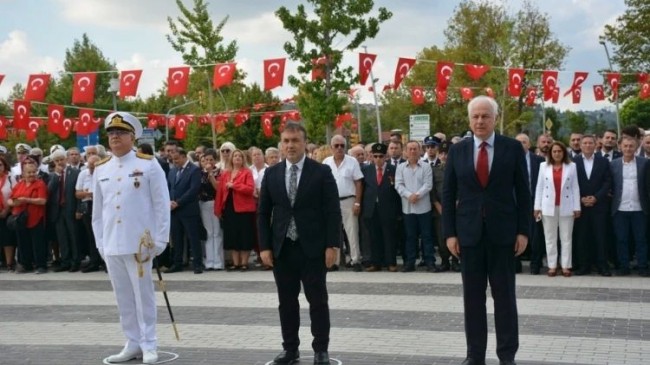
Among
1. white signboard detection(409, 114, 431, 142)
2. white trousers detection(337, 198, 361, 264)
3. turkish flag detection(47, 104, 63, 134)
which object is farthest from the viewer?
white signboard detection(409, 114, 431, 142)

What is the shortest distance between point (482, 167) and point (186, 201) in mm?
8471

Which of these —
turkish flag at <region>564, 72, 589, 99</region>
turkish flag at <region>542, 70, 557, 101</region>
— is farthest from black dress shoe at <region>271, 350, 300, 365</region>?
turkish flag at <region>564, 72, 589, 99</region>

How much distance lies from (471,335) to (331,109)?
25.4 m

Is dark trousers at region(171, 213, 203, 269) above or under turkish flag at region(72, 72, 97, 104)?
under

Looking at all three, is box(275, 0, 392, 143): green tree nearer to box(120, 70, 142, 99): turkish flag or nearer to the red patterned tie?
box(120, 70, 142, 99): turkish flag

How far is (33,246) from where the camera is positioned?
15.8m

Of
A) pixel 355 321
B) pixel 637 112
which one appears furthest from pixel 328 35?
pixel 637 112

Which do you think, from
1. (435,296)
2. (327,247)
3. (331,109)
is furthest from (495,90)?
(327,247)

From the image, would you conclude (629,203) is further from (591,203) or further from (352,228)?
(352,228)

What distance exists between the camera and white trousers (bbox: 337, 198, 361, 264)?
14.6 metres

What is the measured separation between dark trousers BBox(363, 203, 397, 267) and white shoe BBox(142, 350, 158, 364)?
681 cm

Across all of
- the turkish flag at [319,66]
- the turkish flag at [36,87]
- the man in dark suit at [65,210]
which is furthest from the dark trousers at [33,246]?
the turkish flag at [319,66]

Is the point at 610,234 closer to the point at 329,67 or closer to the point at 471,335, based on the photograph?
the point at 471,335

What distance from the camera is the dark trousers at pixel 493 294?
710cm
